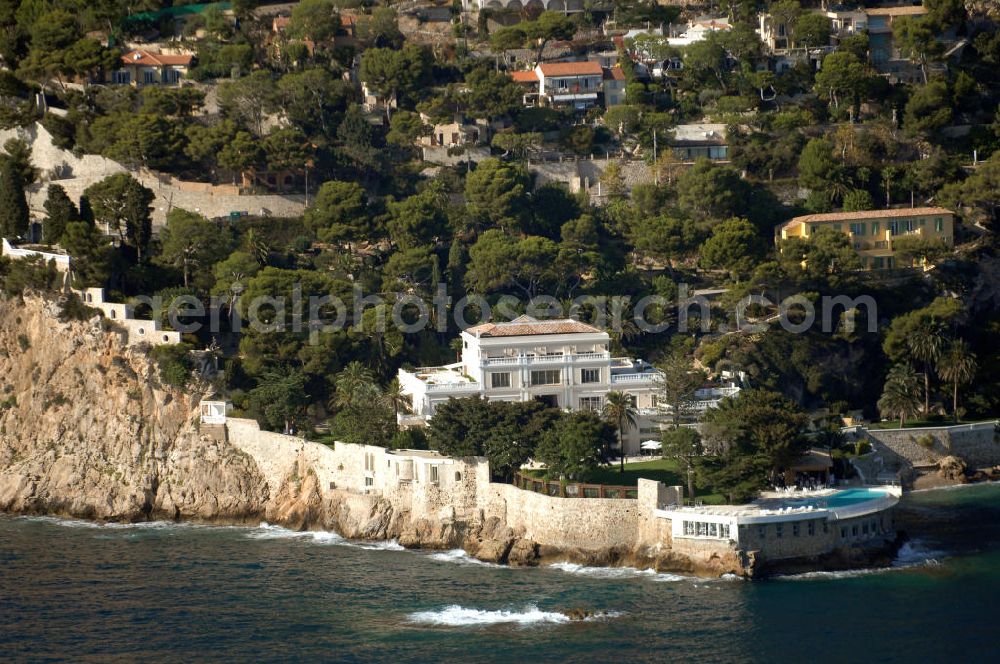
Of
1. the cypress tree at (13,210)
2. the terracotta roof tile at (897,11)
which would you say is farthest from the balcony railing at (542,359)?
the terracotta roof tile at (897,11)

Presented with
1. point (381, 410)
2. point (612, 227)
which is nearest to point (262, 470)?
point (381, 410)

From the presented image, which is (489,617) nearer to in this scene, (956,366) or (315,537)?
(315,537)

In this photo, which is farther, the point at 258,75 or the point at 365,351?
the point at 258,75

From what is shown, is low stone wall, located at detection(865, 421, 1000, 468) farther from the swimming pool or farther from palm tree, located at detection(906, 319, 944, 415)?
the swimming pool

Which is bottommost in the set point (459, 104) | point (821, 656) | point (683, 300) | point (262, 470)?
point (821, 656)

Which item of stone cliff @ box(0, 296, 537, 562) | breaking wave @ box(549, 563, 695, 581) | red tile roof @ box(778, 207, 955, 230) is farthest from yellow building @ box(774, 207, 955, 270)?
stone cliff @ box(0, 296, 537, 562)

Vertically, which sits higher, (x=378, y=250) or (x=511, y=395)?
(x=378, y=250)

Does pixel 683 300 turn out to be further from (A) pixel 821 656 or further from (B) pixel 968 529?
(A) pixel 821 656
